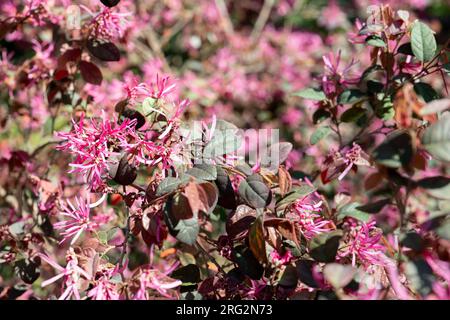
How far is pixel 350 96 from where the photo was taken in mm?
1238

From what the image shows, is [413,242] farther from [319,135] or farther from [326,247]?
[319,135]

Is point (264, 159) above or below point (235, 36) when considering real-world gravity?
above

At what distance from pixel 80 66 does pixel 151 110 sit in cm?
45

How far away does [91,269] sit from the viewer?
890 millimetres

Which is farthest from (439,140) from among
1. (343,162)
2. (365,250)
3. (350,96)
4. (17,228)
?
(17,228)

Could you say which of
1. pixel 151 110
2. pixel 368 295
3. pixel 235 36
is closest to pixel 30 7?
pixel 151 110

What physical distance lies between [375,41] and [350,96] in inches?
6.1

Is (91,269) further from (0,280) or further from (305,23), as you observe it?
(305,23)

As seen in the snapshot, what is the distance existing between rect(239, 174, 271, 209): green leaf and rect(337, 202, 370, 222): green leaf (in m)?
0.31

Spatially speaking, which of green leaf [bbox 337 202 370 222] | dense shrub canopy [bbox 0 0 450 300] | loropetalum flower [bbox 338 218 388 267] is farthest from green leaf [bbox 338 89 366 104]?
loropetalum flower [bbox 338 218 388 267]

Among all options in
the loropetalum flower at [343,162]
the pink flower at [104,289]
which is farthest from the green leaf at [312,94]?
the pink flower at [104,289]

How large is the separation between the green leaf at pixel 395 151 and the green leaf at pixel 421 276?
0.58ft
